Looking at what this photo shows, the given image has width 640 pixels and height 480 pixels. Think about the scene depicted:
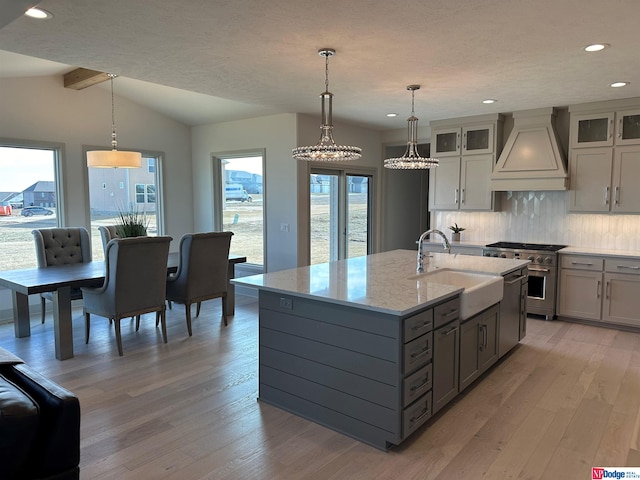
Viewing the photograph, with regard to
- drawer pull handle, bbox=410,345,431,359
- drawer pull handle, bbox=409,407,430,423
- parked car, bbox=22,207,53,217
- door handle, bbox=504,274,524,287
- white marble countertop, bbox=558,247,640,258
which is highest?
parked car, bbox=22,207,53,217

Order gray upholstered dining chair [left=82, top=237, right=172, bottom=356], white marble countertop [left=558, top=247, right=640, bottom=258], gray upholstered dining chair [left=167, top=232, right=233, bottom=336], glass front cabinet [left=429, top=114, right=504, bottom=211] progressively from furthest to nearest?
glass front cabinet [left=429, top=114, right=504, bottom=211] → white marble countertop [left=558, top=247, right=640, bottom=258] → gray upholstered dining chair [left=167, top=232, right=233, bottom=336] → gray upholstered dining chair [left=82, top=237, right=172, bottom=356]

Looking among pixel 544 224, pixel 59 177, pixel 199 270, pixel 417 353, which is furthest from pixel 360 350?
pixel 59 177

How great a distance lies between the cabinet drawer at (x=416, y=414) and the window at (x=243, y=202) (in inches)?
164

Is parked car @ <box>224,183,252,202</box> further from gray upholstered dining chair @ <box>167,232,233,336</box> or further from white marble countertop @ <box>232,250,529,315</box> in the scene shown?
white marble countertop @ <box>232,250,529,315</box>

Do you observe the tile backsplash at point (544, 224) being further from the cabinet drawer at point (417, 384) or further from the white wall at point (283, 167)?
the cabinet drawer at point (417, 384)

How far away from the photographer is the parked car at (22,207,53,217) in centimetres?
554

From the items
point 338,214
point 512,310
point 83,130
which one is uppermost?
point 83,130

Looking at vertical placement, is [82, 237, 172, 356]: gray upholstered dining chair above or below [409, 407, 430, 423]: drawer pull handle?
above

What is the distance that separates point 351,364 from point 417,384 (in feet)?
1.31

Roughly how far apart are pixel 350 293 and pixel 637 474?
5.84 ft

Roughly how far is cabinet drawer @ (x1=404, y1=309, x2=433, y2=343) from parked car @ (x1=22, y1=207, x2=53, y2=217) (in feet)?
17.0

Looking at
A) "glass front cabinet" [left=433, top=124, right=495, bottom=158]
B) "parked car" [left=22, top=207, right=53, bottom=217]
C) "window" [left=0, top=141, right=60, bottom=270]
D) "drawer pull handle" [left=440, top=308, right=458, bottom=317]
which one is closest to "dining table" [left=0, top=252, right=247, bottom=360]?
"window" [left=0, top=141, right=60, bottom=270]

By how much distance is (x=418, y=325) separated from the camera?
258cm

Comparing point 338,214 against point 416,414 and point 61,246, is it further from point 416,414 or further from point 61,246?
→ point 416,414
